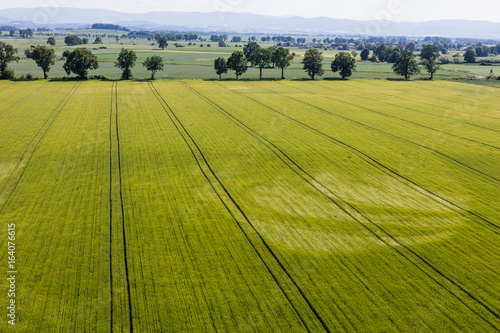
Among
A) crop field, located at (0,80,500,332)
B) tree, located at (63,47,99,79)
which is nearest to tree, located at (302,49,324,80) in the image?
crop field, located at (0,80,500,332)

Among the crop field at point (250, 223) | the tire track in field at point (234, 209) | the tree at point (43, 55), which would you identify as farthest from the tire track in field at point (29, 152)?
the tree at point (43, 55)

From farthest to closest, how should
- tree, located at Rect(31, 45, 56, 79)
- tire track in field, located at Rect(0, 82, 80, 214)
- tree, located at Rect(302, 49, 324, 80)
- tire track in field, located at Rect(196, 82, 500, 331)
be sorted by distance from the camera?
1. tree, located at Rect(302, 49, 324, 80)
2. tree, located at Rect(31, 45, 56, 79)
3. tire track in field, located at Rect(0, 82, 80, 214)
4. tire track in field, located at Rect(196, 82, 500, 331)

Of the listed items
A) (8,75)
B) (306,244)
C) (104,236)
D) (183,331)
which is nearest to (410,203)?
(306,244)

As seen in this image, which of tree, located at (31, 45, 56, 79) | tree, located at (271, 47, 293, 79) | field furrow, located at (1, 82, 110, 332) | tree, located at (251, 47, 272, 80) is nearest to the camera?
field furrow, located at (1, 82, 110, 332)

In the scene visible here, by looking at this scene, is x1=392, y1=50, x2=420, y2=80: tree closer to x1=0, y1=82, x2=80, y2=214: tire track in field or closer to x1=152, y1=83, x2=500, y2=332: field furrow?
x1=152, y1=83, x2=500, y2=332: field furrow

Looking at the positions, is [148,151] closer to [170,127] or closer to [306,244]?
[170,127]

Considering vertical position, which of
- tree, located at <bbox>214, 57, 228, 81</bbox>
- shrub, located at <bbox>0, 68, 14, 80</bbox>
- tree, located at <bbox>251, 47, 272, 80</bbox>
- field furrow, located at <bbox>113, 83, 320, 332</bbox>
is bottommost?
field furrow, located at <bbox>113, 83, 320, 332</bbox>

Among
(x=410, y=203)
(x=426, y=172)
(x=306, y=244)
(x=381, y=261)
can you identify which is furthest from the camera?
(x=426, y=172)

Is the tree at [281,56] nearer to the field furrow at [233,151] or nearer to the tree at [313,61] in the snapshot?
the tree at [313,61]
